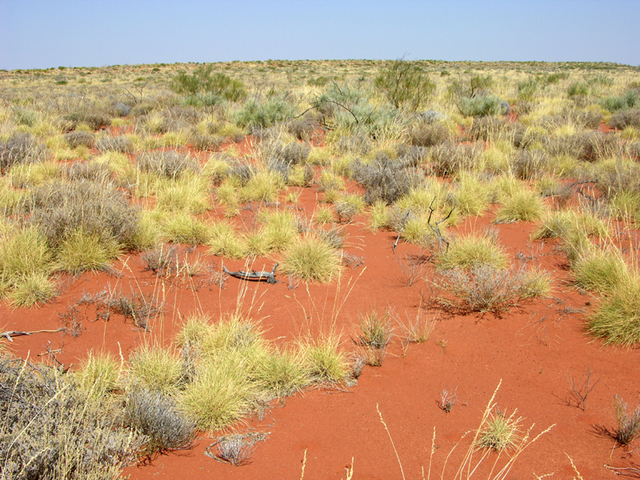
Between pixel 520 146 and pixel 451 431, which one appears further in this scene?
pixel 520 146

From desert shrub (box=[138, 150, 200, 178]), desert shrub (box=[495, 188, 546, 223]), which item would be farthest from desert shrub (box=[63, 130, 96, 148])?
desert shrub (box=[495, 188, 546, 223])

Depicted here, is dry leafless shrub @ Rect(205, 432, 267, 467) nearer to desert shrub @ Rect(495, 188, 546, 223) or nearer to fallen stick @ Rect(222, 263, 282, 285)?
fallen stick @ Rect(222, 263, 282, 285)

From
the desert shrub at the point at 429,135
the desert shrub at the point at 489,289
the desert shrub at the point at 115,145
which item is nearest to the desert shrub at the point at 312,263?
the desert shrub at the point at 489,289

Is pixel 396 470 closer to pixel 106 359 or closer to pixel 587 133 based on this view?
pixel 106 359

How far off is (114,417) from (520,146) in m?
10.2

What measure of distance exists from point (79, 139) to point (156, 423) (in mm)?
10070

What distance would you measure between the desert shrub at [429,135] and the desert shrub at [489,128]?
1004 millimetres

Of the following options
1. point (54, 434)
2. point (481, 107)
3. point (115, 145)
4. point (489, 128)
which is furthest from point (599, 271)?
point (481, 107)

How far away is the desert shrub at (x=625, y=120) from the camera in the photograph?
1205 centimetres

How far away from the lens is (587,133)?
1024 centimetres

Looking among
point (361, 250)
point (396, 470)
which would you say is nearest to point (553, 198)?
point (361, 250)

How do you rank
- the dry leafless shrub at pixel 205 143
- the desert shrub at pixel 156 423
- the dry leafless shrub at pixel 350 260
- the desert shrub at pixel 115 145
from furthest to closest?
the dry leafless shrub at pixel 205 143 → the desert shrub at pixel 115 145 → the dry leafless shrub at pixel 350 260 → the desert shrub at pixel 156 423

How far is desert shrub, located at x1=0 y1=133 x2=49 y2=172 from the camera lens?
8.31 m

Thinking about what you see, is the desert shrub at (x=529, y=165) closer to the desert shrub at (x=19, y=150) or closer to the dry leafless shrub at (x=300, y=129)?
the dry leafless shrub at (x=300, y=129)
